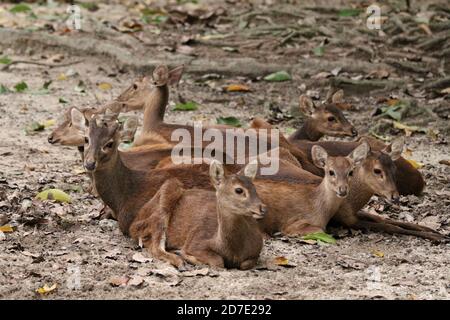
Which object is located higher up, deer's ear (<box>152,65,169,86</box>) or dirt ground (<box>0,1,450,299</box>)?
deer's ear (<box>152,65,169,86</box>)

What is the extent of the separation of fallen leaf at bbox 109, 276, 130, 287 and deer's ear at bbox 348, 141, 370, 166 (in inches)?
94.4

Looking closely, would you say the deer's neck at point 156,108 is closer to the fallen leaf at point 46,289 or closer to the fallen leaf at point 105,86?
the fallen leaf at point 105,86

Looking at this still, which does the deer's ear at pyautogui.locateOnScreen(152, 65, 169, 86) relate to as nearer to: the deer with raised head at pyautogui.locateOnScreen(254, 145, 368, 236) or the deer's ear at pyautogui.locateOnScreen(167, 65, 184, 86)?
the deer's ear at pyautogui.locateOnScreen(167, 65, 184, 86)

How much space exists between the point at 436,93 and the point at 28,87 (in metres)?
4.97

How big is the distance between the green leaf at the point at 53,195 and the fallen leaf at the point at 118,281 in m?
1.94

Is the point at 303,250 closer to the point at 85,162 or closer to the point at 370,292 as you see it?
the point at 370,292

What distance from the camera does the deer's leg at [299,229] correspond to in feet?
26.1

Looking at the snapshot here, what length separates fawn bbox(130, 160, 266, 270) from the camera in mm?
7012

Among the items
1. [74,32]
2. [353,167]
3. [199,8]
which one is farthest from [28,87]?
[353,167]

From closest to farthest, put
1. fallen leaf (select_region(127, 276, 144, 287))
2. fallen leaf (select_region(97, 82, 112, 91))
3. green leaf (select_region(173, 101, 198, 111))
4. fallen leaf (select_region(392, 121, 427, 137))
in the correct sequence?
fallen leaf (select_region(127, 276, 144, 287)) < fallen leaf (select_region(392, 121, 427, 137)) < green leaf (select_region(173, 101, 198, 111)) < fallen leaf (select_region(97, 82, 112, 91))

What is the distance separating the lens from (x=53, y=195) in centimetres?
846

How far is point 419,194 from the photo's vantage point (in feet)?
29.9

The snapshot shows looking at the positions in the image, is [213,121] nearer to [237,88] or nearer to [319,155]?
[237,88]

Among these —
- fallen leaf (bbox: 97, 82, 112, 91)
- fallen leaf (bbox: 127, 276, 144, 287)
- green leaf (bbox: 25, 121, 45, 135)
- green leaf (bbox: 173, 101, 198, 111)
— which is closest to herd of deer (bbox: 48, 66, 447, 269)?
fallen leaf (bbox: 127, 276, 144, 287)
